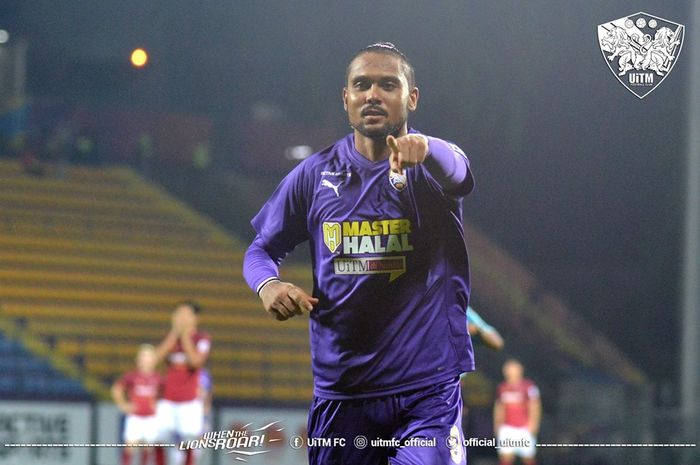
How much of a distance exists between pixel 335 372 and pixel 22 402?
357cm

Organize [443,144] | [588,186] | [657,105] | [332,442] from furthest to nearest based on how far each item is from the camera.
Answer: [588,186], [657,105], [332,442], [443,144]

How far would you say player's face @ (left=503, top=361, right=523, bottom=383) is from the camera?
7.34 metres

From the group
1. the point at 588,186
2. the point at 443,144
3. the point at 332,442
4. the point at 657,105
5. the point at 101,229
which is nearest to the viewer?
the point at 443,144

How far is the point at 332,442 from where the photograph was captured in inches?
130

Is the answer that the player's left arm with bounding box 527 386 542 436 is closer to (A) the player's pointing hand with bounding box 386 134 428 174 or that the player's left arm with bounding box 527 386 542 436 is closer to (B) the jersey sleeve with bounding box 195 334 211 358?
(B) the jersey sleeve with bounding box 195 334 211 358

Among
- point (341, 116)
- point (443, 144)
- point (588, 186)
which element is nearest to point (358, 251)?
point (443, 144)

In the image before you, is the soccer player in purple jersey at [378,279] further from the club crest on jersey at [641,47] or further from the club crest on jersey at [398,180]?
the club crest on jersey at [641,47]

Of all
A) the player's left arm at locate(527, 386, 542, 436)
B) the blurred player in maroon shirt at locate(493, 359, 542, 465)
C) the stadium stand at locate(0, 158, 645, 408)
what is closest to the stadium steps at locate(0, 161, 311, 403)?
the stadium stand at locate(0, 158, 645, 408)

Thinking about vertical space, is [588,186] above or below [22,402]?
above

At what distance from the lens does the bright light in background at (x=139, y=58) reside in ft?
19.8

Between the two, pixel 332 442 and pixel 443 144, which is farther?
pixel 332 442

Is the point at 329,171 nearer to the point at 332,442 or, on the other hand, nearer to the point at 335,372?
the point at 335,372

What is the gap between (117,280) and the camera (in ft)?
23.1

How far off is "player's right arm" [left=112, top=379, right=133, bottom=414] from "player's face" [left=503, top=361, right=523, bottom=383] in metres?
2.61
